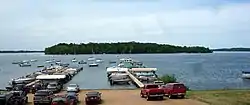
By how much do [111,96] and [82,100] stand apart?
4.66 m

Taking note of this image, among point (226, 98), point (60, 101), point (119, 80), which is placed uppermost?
point (60, 101)

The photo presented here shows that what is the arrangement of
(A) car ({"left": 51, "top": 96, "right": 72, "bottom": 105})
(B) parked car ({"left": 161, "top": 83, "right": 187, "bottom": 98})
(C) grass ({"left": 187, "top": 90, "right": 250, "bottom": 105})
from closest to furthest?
(A) car ({"left": 51, "top": 96, "right": 72, "bottom": 105}), (C) grass ({"left": 187, "top": 90, "right": 250, "bottom": 105}), (B) parked car ({"left": 161, "top": 83, "right": 187, "bottom": 98})

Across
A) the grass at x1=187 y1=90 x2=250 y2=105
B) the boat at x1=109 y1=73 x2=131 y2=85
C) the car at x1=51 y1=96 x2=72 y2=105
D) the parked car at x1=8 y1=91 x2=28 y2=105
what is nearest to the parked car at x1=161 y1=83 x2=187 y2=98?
the grass at x1=187 y1=90 x2=250 y2=105

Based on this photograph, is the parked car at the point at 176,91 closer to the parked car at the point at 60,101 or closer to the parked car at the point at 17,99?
the parked car at the point at 60,101

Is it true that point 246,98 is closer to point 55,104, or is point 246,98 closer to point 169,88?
point 169,88

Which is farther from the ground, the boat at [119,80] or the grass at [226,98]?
the grass at [226,98]

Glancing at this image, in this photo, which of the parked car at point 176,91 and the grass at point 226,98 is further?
the parked car at point 176,91

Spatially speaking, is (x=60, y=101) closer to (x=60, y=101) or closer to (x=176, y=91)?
(x=60, y=101)

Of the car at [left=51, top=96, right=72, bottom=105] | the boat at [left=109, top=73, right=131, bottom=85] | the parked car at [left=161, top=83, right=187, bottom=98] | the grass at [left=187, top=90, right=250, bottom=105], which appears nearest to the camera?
the car at [left=51, top=96, right=72, bottom=105]

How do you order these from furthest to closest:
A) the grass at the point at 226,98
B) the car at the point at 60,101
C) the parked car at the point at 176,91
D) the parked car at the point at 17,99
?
the parked car at the point at 176,91 < the parked car at the point at 17,99 < the grass at the point at 226,98 < the car at the point at 60,101

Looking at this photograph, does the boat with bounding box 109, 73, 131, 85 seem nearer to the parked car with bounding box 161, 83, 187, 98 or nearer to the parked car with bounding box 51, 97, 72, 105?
the parked car with bounding box 161, 83, 187, 98

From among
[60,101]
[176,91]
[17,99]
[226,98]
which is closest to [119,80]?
[176,91]

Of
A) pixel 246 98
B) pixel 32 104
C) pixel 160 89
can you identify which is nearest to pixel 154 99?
pixel 160 89

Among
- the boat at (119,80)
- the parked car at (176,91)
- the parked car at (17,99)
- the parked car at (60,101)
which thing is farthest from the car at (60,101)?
the boat at (119,80)
